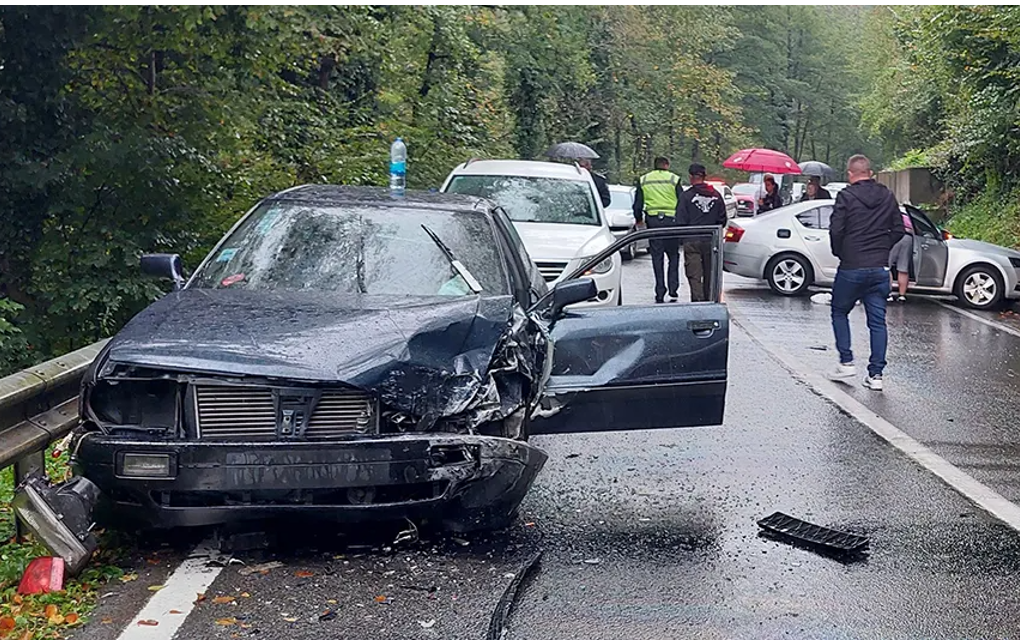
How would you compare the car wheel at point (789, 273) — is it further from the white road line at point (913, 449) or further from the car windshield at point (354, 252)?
the car windshield at point (354, 252)

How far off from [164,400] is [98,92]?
22.1ft

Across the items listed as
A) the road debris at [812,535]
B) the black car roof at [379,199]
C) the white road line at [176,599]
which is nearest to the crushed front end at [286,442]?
the white road line at [176,599]

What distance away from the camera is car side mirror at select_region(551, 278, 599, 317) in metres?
6.68

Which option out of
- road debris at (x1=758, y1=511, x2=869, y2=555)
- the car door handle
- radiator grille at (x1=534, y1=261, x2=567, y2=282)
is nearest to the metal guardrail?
the car door handle

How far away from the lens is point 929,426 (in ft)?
29.6

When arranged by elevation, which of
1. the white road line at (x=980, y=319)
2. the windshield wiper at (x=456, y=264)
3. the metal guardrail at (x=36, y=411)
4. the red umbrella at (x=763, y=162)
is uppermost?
the red umbrella at (x=763, y=162)

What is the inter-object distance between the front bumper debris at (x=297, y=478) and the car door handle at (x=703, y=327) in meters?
1.82

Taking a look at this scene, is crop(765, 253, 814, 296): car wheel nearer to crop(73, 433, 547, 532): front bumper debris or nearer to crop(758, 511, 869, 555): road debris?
crop(758, 511, 869, 555): road debris

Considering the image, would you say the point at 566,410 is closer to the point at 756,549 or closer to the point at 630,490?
the point at 630,490

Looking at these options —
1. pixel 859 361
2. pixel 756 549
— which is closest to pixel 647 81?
pixel 859 361

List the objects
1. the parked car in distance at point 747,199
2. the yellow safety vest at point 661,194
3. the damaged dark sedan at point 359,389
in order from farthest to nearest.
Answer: the parked car in distance at point 747,199 < the yellow safety vest at point 661,194 < the damaged dark sedan at point 359,389

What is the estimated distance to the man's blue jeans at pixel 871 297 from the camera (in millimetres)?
10250

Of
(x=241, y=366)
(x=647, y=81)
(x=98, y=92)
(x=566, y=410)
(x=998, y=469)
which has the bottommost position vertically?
(x=998, y=469)

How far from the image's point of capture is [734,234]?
18812mm
